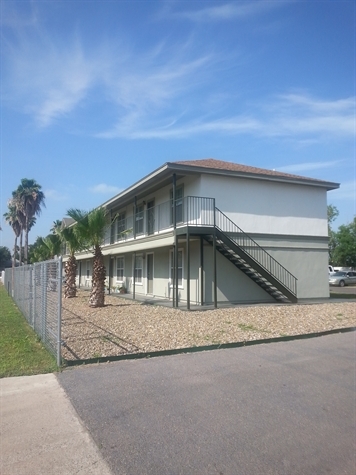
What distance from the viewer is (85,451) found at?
3.90m

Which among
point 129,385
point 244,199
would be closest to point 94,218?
point 244,199

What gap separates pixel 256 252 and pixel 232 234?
1.50 m

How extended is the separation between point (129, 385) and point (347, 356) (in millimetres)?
4455

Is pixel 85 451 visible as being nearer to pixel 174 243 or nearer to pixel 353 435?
pixel 353 435

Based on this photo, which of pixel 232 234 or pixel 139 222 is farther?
pixel 139 222

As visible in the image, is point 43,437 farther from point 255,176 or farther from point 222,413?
point 255,176

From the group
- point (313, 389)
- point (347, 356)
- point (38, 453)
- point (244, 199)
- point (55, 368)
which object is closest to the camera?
point (38, 453)

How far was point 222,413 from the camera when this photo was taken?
4922 millimetres

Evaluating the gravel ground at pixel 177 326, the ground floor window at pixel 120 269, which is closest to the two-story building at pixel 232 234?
the gravel ground at pixel 177 326

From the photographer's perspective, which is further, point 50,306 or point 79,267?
point 79,267

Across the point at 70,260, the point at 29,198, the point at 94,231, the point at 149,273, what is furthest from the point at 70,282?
the point at 29,198

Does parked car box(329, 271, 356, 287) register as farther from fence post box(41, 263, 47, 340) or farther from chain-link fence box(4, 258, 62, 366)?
fence post box(41, 263, 47, 340)

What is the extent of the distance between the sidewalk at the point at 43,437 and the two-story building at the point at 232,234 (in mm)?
9873

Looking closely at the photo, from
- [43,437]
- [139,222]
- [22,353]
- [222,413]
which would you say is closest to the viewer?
[43,437]
